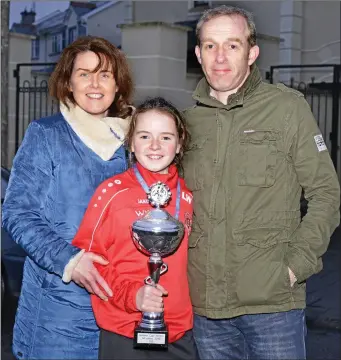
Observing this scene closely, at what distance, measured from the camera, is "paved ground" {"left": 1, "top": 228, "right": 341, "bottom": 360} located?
5.67m

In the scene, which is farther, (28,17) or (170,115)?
(28,17)

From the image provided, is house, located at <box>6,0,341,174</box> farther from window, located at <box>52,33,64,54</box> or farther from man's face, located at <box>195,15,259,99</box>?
man's face, located at <box>195,15,259,99</box>

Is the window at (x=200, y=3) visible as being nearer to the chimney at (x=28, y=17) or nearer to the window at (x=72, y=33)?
the window at (x=72, y=33)

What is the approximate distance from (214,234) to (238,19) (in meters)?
0.88

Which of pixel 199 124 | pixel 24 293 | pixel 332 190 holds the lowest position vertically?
pixel 24 293

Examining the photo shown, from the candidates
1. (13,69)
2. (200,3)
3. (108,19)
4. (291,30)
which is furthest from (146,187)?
(108,19)

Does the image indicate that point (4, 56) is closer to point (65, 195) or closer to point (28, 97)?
point (28, 97)

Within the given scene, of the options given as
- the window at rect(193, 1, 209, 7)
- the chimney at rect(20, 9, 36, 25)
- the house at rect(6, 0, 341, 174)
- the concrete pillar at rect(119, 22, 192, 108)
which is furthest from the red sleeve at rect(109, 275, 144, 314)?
the chimney at rect(20, 9, 36, 25)

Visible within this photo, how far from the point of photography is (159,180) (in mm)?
3145

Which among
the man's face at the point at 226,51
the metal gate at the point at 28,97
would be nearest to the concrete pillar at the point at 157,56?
the metal gate at the point at 28,97

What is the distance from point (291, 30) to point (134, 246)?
14423 mm

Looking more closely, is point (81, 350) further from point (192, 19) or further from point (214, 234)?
point (192, 19)

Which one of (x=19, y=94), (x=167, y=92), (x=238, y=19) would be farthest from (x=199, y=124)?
(x=19, y=94)

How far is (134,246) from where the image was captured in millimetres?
3047
